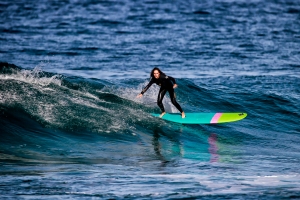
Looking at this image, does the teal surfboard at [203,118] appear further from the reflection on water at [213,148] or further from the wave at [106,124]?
the reflection on water at [213,148]

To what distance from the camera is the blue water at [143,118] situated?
10.8 meters

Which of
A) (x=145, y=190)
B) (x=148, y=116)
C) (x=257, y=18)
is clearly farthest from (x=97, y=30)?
(x=145, y=190)

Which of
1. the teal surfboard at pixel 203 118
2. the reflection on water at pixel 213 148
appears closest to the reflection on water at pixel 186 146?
the reflection on water at pixel 213 148

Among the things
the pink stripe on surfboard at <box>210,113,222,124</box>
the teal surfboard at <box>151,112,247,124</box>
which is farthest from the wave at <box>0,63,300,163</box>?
the pink stripe on surfboard at <box>210,113,222,124</box>

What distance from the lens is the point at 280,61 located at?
102ft

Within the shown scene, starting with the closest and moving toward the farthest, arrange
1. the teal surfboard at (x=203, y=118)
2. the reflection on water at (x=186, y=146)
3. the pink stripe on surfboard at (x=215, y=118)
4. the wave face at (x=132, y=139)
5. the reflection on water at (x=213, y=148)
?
the wave face at (x=132, y=139) → the reflection on water at (x=213, y=148) → the reflection on water at (x=186, y=146) → the teal surfboard at (x=203, y=118) → the pink stripe on surfboard at (x=215, y=118)

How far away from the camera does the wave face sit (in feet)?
36.1

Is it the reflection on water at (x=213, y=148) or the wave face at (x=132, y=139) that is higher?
the wave face at (x=132, y=139)

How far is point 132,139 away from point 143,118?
170cm

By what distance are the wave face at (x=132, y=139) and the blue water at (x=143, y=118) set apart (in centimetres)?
4

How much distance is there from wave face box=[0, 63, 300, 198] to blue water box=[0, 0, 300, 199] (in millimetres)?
36

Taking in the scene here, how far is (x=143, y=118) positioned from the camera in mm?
17219

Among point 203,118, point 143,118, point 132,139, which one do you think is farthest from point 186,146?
point 143,118

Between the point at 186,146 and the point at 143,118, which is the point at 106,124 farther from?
the point at 186,146
